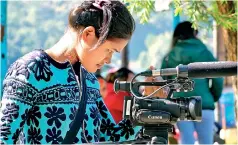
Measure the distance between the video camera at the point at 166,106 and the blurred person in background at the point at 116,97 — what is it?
313 centimetres

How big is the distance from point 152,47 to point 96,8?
10.3 m

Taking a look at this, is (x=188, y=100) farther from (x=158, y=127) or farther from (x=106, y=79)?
(x=106, y=79)

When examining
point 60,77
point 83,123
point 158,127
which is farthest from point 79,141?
point 158,127

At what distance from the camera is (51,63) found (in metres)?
1.88

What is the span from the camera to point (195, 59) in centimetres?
481

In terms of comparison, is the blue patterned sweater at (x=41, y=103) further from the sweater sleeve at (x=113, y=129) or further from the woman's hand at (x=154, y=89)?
the woman's hand at (x=154, y=89)

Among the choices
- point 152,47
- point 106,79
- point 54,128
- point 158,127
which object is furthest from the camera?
point 152,47

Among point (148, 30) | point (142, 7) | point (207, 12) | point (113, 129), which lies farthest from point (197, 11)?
point (148, 30)

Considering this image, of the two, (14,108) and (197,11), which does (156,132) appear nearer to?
(14,108)

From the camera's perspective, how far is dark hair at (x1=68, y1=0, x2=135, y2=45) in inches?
73.2

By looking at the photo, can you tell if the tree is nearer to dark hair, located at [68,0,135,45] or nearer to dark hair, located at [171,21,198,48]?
dark hair, located at [171,21,198,48]

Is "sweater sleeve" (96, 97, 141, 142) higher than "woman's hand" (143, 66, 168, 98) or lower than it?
lower

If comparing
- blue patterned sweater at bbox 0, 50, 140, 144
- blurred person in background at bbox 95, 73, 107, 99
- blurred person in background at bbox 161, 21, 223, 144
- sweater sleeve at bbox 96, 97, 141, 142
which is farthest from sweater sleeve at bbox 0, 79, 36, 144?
blurred person in background at bbox 95, 73, 107, 99

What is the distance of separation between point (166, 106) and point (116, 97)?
3402mm
